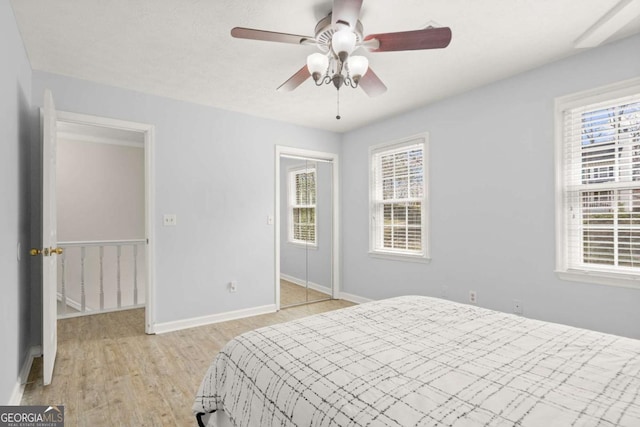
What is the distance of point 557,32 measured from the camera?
7.59 feet

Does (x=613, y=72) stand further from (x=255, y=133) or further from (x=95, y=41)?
(x=95, y=41)

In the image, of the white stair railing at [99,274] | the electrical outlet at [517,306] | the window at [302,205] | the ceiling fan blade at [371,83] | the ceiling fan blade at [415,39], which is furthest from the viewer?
the white stair railing at [99,274]

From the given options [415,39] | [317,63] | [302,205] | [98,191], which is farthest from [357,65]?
[98,191]

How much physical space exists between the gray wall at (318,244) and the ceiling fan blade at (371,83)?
2.34m

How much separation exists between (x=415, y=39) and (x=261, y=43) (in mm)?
1192

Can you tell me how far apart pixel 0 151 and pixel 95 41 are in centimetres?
111

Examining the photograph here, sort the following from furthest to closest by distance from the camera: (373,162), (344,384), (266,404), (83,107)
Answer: (373,162) → (83,107) → (266,404) → (344,384)

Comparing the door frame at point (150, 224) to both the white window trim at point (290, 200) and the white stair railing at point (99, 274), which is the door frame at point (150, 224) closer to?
the white stair railing at point (99, 274)

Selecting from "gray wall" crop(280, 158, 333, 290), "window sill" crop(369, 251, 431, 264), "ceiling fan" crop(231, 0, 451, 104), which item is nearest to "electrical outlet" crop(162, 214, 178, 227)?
"gray wall" crop(280, 158, 333, 290)

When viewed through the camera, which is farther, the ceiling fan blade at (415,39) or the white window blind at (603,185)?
the white window blind at (603,185)

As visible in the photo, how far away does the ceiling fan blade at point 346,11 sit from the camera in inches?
63.1

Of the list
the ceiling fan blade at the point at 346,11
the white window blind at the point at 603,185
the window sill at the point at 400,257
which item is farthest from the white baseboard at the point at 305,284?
the ceiling fan blade at the point at 346,11

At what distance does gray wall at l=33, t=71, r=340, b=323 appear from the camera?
3.40 meters

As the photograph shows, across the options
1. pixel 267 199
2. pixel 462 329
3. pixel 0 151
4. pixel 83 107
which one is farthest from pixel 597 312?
pixel 83 107
